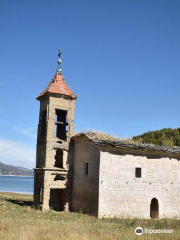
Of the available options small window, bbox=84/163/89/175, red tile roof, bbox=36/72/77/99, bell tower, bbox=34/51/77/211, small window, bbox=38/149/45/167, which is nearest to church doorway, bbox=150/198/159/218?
small window, bbox=84/163/89/175

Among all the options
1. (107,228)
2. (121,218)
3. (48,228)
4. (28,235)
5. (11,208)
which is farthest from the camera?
(11,208)

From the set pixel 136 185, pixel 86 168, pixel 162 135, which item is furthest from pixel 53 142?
pixel 162 135

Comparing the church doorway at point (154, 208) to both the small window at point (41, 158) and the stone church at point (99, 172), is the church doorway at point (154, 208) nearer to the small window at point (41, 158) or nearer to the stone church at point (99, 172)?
the stone church at point (99, 172)

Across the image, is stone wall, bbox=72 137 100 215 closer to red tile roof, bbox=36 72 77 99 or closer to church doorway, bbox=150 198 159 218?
red tile roof, bbox=36 72 77 99

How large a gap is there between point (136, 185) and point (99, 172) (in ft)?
9.27

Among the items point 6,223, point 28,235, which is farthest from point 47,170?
point 28,235

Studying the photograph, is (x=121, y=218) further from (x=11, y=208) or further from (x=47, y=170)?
(x=11, y=208)

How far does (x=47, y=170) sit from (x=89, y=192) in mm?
3385

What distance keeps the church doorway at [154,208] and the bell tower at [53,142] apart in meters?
5.86

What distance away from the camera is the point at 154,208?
845 inches

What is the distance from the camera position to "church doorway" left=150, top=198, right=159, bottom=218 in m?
21.0

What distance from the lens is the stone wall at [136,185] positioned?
19.2 m

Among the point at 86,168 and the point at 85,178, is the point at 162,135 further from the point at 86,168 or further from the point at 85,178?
the point at 85,178

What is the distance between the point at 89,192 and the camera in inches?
790
